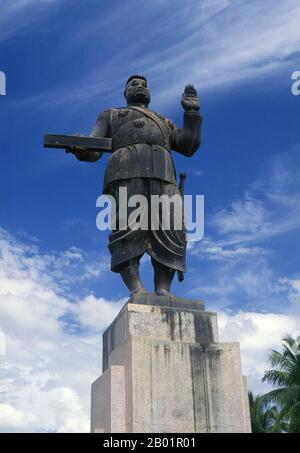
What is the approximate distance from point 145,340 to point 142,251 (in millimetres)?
1252

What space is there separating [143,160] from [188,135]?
2.95 feet

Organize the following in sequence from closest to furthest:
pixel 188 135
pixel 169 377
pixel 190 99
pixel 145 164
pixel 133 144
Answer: pixel 169 377 → pixel 145 164 → pixel 133 144 → pixel 190 99 → pixel 188 135

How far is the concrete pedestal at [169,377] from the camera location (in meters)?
6.55

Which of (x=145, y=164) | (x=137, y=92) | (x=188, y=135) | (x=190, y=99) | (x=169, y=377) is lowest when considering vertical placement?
(x=169, y=377)

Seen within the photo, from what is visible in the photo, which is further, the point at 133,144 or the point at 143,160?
the point at 133,144

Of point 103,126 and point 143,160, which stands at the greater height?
point 103,126

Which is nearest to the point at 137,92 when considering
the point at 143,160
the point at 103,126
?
the point at 103,126

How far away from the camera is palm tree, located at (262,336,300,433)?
2009 cm

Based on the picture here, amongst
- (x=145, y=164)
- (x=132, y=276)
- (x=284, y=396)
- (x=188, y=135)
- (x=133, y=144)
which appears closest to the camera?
(x=132, y=276)

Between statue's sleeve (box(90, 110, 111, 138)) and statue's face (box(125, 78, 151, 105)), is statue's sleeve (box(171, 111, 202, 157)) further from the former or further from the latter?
statue's sleeve (box(90, 110, 111, 138))

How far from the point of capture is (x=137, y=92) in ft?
27.9

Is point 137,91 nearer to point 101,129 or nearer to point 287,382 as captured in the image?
point 101,129

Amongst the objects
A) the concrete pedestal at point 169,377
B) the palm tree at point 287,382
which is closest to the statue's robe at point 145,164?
the concrete pedestal at point 169,377

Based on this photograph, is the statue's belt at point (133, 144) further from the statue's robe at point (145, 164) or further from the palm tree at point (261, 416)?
the palm tree at point (261, 416)
